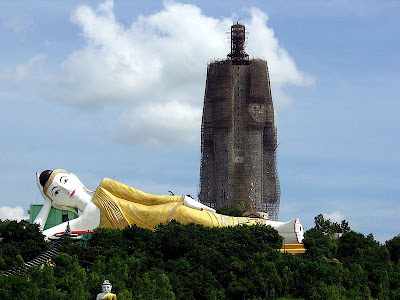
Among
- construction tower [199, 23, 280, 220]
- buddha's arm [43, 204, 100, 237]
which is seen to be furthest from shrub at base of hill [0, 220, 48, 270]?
construction tower [199, 23, 280, 220]

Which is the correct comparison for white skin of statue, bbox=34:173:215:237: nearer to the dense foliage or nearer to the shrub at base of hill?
the shrub at base of hill

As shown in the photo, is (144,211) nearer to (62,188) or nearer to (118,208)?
(118,208)

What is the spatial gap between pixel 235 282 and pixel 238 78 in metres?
42.7

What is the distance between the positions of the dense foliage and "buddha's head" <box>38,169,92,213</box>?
11.1 ft

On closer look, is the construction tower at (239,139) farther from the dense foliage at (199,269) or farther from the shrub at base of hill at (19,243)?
the shrub at base of hill at (19,243)

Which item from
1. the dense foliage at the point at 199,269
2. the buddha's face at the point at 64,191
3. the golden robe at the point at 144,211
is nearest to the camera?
the dense foliage at the point at 199,269

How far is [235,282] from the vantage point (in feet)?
118

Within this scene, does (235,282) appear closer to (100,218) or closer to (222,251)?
(222,251)

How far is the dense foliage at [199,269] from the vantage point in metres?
31.5

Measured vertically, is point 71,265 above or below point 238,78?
below

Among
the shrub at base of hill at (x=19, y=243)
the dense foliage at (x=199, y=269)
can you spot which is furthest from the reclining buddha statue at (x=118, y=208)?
the shrub at base of hill at (x=19, y=243)

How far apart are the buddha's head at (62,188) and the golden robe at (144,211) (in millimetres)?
1095

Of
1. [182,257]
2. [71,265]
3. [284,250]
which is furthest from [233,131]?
[71,265]

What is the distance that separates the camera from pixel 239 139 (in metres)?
75.9
